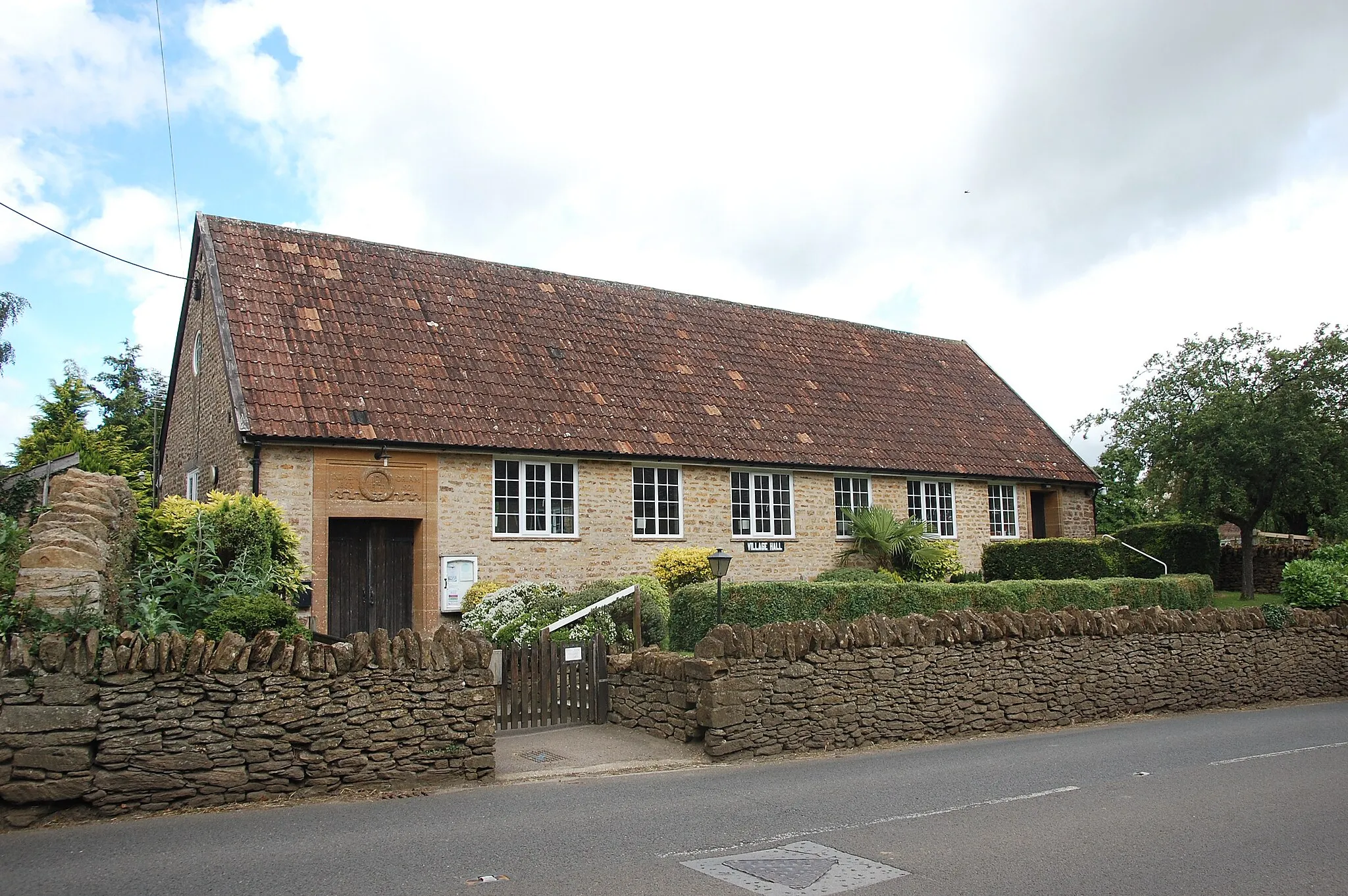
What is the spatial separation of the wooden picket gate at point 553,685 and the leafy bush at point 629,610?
2.44 m

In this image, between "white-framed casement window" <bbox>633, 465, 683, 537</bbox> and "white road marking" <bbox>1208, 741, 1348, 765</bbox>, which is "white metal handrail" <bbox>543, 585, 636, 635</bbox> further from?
"white road marking" <bbox>1208, 741, 1348, 765</bbox>

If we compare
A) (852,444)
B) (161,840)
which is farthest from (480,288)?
(161,840)

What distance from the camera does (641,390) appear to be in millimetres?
22750

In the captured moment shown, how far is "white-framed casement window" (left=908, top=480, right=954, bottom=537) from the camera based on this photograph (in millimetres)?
25609

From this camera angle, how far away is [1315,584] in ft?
62.6

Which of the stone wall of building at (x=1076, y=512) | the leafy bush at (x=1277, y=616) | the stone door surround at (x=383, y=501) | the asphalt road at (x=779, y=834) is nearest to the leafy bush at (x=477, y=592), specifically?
the stone door surround at (x=383, y=501)

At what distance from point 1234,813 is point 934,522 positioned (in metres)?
17.3

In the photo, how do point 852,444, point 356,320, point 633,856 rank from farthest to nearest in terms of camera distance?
point 852,444 < point 356,320 < point 633,856

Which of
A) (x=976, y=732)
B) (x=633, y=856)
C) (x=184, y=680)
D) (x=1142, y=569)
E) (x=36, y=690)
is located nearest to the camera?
(x=633, y=856)

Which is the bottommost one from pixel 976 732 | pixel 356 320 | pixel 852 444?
pixel 976 732

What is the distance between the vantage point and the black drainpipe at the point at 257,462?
17109 mm

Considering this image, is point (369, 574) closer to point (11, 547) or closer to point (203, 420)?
point (203, 420)

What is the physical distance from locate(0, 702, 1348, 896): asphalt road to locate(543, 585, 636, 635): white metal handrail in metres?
4.91

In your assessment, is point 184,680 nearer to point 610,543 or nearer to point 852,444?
point 610,543
